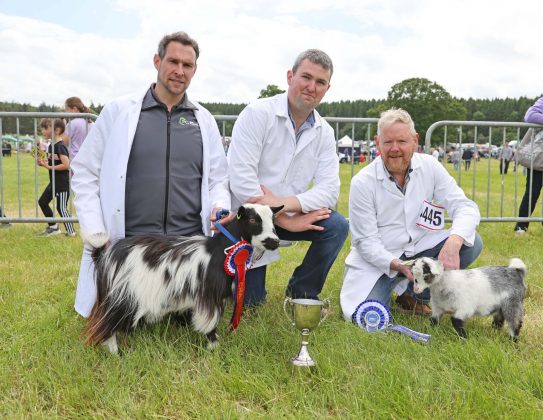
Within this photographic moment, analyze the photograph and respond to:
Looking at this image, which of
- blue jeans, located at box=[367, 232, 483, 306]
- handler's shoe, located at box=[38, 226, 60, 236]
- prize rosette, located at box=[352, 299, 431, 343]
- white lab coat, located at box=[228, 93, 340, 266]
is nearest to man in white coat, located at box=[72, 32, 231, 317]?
white lab coat, located at box=[228, 93, 340, 266]

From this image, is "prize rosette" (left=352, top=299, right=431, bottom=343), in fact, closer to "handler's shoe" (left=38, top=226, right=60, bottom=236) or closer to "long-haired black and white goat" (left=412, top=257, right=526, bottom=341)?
"long-haired black and white goat" (left=412, top=257, right=526, bottom=341)

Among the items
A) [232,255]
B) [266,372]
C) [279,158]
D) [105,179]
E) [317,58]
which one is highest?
[317,58]

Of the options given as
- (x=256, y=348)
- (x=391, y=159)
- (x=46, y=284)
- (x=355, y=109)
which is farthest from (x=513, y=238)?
(x=355, y=109)

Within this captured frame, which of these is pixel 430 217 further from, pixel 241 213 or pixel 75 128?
pixel 75 128

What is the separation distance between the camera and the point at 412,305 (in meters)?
4.41

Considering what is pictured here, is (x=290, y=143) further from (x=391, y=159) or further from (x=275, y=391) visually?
(x=275, y=391)

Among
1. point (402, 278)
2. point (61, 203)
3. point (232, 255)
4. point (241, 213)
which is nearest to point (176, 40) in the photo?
point (241, 213)

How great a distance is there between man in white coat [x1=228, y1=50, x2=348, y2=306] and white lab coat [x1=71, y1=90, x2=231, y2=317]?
0.35 m

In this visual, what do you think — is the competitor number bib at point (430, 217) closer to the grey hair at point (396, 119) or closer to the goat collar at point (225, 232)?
the grey hair at point (396, 119)

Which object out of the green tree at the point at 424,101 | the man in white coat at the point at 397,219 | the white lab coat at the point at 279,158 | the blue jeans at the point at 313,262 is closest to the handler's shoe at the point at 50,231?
the blue jeans at the point at 313,262

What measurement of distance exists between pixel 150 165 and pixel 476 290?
7.89 feet

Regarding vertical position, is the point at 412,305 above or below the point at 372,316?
below

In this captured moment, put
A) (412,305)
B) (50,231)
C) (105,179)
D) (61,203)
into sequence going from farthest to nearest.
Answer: (50,231)
(61,203)
(412,305)
(105,179)

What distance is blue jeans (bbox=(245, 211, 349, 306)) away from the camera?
162 inches
